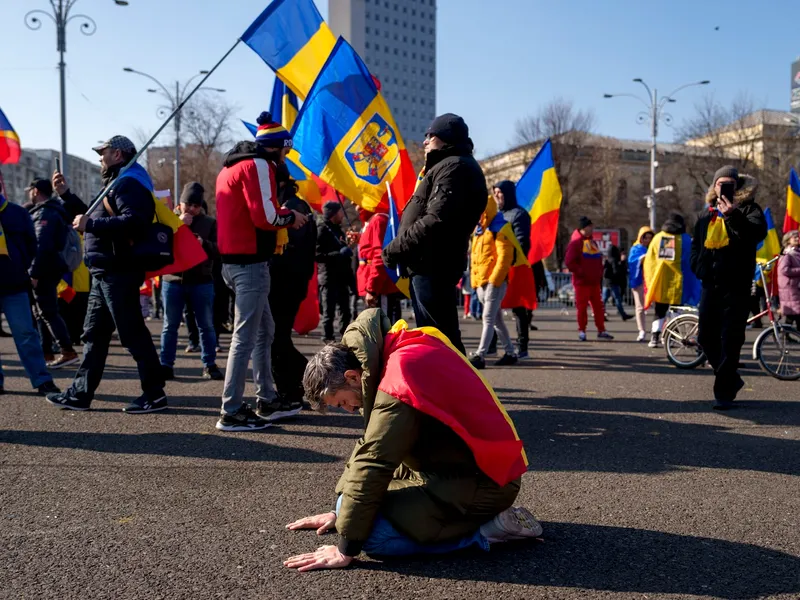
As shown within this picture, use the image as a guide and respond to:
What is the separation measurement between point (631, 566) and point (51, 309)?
750cm

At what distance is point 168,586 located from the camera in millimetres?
3086

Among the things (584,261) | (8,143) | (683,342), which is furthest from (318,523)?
Answer: (584,261)

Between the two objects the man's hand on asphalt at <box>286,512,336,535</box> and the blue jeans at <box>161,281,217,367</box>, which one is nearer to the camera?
the man's hand on asphalt at <box>286,512,336,535</box>

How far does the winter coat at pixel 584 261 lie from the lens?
11.8 metres

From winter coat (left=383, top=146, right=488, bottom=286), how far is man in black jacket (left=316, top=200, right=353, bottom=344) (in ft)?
20.6

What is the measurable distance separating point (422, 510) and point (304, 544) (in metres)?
0.64

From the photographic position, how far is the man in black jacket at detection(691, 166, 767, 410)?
6.48m

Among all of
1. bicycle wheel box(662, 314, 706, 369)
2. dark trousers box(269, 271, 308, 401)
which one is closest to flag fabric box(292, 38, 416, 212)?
dark trousers box(269, 271, 308, 401)

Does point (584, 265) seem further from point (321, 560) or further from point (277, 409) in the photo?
point (321, 560)

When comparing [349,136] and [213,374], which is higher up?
[349,136]

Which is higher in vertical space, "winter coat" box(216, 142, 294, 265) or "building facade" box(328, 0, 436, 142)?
"building facade" box(328, 0, 436, 142)

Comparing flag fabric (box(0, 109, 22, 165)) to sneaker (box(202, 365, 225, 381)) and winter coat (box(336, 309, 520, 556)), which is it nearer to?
sneaker (box(202, 365, 225, 381))

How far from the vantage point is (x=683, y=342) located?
9484 millimetres

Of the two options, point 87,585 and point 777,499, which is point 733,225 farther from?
point 87,585
